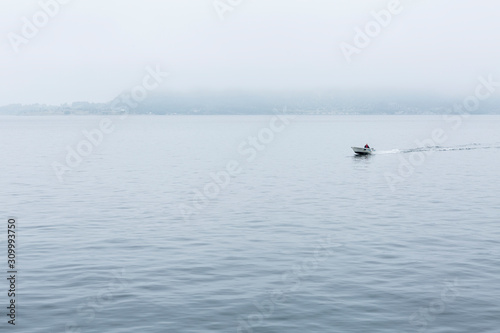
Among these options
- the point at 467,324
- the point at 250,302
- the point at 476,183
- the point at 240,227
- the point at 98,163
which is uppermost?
the point at 98,163

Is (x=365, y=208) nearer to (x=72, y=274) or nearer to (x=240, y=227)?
(x=240, y=227)

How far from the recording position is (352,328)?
80.2ft

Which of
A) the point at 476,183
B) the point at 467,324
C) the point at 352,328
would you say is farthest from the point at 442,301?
the point at 476,183

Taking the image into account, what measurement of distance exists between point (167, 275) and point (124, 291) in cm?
323
